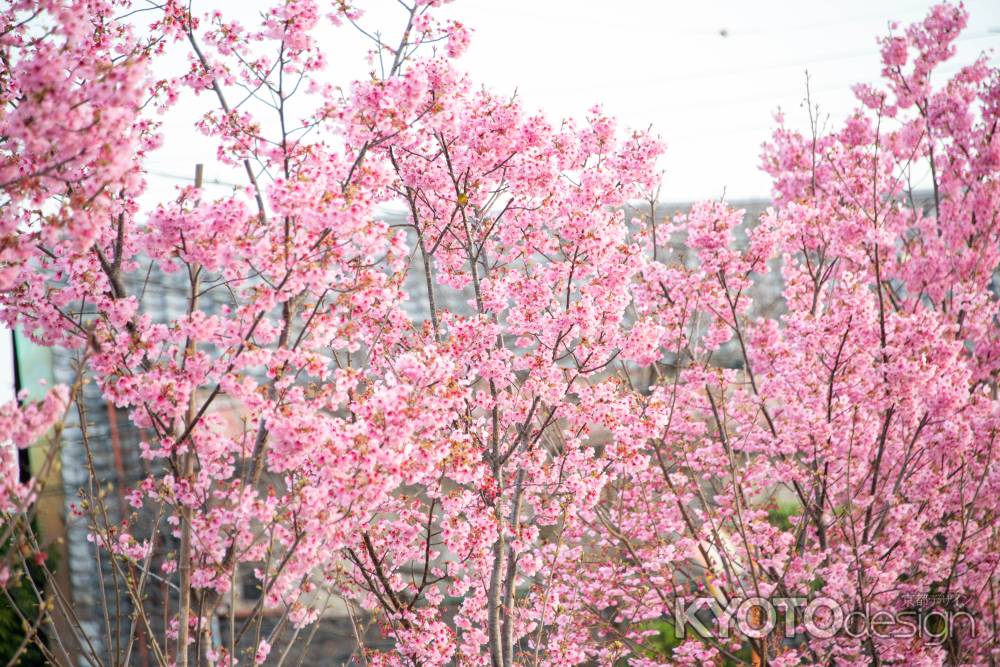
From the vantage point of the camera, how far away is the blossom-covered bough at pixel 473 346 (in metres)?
3.54

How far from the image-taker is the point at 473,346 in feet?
15.4

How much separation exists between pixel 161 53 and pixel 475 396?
2.33 meters

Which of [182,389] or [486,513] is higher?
[182,389]

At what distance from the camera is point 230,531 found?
3807 mm

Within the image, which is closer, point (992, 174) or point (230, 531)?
point (230, 531)

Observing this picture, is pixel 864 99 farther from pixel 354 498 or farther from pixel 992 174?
pixel 354 498

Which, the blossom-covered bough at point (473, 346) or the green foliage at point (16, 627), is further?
the green foliage at point (16, 627)

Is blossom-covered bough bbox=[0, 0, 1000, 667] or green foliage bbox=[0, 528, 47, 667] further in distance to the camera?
green foliage bbox=[0, 528, 47, 667]

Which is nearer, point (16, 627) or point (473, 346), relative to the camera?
point (473, 346)

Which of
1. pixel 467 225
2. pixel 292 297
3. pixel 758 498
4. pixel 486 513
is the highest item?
pixel 467 225

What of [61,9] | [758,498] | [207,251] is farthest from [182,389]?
[758,498]

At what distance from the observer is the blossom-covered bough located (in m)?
3.54

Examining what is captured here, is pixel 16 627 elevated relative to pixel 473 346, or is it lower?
lower

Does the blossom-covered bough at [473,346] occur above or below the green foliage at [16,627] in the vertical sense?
above
